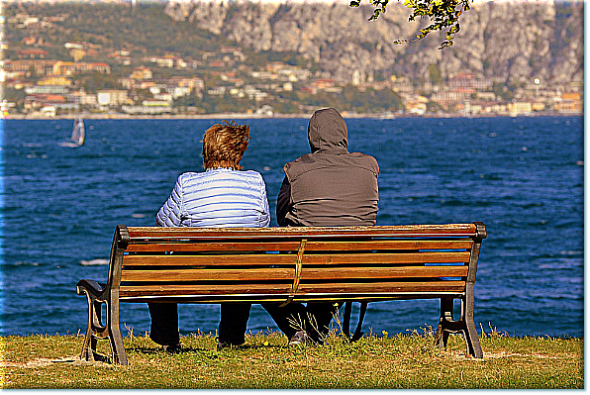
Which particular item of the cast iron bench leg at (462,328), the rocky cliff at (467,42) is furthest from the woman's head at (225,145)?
the rocky cliff at (467,42)

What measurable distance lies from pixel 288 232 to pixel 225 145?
813mm

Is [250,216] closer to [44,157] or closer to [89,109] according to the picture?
[44,157]

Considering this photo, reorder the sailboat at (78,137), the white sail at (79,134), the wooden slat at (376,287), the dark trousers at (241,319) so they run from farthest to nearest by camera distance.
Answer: the white sail at (79,134) → the sailboat at (78,137) → the dark trousers at (241,319) → the wooden slat at (376,287)

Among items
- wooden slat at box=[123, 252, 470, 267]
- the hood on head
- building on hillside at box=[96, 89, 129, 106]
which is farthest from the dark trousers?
building on hillside at box=[96, 89, 129, 106]

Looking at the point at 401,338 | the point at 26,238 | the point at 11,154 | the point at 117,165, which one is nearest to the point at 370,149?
the point at 117,165

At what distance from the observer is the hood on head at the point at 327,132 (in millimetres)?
5359

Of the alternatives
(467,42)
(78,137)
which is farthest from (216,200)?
(467,42)

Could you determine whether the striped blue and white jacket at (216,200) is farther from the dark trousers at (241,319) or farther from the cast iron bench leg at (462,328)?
the cast iron bench leg at (462,328)

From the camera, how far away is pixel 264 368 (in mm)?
5191

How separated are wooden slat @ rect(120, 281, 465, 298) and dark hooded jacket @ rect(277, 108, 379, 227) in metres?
0.39

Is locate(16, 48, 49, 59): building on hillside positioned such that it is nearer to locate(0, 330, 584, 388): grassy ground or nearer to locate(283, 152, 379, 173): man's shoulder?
locate(0, 330, 584, 388): grassy ground

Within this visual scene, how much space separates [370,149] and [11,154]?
37.9 metres

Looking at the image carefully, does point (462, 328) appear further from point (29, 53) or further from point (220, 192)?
point (29, 53)

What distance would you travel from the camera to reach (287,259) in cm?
510
